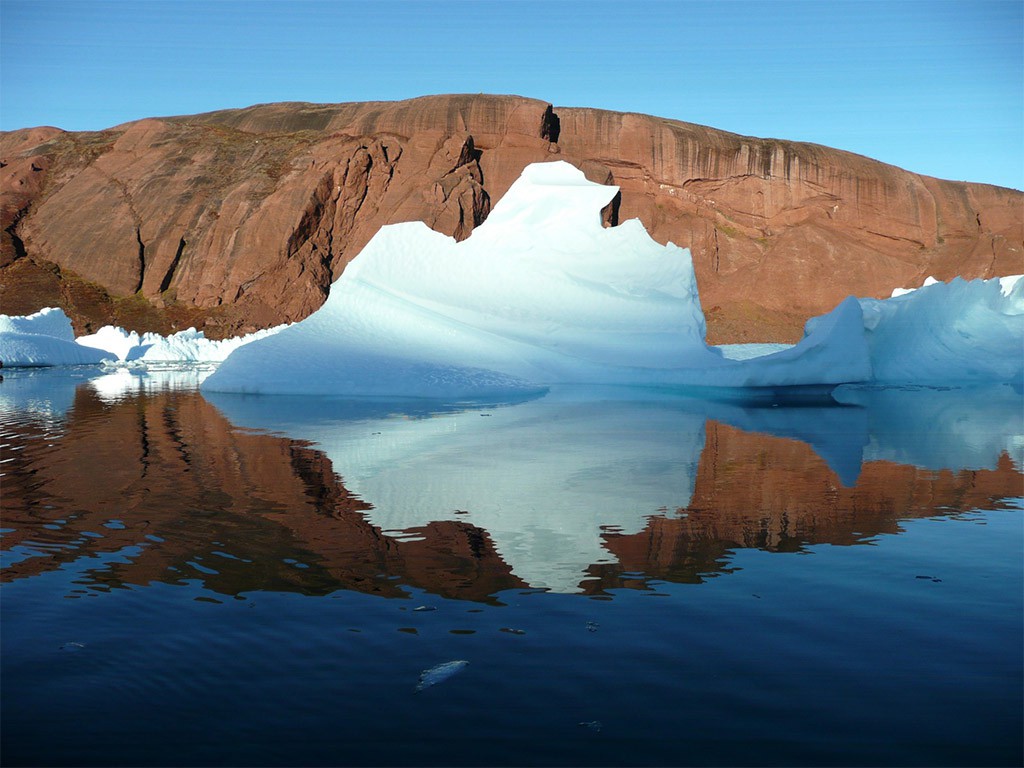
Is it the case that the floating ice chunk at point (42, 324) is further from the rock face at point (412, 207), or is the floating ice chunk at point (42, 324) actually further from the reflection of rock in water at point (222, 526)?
the reflection of rock in water at point (222, 526)

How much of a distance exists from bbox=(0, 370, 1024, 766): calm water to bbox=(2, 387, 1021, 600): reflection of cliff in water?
0.11 feet

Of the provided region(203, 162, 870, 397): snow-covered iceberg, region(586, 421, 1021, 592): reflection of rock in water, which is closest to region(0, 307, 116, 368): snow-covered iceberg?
region(203, 162, 870, 397): snow-covered iceberg

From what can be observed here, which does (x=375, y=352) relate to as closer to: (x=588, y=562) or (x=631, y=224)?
(x=631, y=224)

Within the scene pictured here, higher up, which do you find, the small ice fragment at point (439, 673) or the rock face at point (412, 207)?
the rock face at point (412, 207)

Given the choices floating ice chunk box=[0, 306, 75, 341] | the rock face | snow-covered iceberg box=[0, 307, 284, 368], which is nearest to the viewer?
snow-covered iceberg box=[0, 307, 284, 368]

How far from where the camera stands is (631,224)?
67.1 feet

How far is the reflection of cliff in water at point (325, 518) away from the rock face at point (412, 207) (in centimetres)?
4342

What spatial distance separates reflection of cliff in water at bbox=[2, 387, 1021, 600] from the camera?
4746 millimetres

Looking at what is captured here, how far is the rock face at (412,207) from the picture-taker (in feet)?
177

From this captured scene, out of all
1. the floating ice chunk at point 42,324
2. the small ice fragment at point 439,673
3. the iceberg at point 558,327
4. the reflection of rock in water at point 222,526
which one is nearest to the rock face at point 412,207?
the floating ice chunk at point 42,324

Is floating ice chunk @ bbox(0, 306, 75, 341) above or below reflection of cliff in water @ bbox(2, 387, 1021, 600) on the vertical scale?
above

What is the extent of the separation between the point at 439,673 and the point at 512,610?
79cm

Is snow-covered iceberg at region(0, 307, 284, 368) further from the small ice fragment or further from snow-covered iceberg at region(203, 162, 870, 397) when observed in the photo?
the small ice fragment

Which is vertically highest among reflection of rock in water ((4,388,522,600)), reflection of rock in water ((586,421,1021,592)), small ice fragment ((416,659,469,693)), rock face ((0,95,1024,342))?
rock face ((0,95,1024,342))
